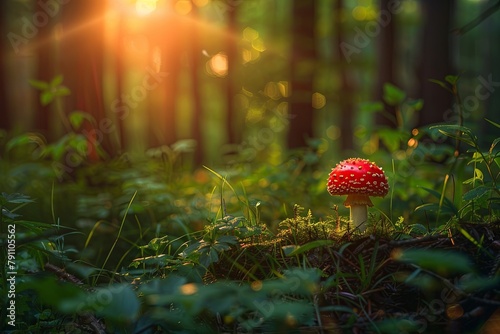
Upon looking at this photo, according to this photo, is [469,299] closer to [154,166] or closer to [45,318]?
[45,318]

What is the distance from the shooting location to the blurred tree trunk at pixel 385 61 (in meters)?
8.81

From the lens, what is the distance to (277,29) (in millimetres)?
15461

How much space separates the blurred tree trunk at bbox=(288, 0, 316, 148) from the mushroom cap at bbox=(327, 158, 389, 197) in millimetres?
6414

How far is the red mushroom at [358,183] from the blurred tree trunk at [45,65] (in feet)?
26.8

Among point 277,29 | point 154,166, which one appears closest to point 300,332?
point 154,166

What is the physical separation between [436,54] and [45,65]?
7.30 m

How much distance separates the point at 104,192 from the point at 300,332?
421 cm

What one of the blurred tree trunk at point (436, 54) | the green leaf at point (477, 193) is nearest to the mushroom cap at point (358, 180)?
the green leaf at point (477, 193)

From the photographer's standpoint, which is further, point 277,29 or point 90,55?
point 277,29

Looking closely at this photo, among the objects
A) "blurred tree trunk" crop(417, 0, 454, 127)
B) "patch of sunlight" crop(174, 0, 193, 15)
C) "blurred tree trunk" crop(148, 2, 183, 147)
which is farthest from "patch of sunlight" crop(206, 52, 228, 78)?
"blurred tree trunk" crop(417, 0, 454, 127)

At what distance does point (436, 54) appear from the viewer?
7016 mm

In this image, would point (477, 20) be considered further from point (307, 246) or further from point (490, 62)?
point (490, 62)

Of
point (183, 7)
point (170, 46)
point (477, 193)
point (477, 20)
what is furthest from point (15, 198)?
point (183, 7)

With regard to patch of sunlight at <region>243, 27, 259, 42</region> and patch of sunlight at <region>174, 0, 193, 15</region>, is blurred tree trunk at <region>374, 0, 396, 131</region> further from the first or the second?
patch of sunlight at <region>243, 27, 259, 42</region>
